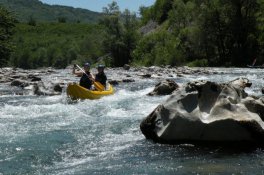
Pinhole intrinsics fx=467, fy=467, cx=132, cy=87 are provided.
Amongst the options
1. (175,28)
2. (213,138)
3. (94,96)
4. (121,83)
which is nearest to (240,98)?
(213,138)

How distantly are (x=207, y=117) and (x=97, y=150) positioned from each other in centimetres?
248

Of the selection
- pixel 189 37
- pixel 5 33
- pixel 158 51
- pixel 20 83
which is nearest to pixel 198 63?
pixel 189 37

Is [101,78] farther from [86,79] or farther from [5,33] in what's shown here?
[5,33]

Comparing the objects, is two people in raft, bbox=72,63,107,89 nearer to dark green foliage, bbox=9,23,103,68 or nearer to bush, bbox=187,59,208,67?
bush, bbox=187,59,208,67

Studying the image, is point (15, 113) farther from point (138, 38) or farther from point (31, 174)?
point (138, 38)

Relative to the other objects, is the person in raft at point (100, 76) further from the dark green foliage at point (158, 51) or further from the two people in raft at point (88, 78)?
the dark green foliage at point (158, 51)

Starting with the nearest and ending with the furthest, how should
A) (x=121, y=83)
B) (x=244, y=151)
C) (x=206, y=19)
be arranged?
(x=244, y=151) → (x=121, y=83) → (x=206, y=19)

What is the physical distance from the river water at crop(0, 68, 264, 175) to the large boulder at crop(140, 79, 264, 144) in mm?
283

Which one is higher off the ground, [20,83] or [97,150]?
[97,150]

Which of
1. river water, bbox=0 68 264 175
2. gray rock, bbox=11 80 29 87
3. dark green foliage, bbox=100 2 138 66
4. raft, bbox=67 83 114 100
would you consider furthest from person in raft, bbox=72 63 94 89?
dark green foliage, bbox=100 2 138 66

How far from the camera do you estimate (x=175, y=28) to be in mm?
Answer: 62719

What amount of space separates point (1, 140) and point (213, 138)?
4.99m

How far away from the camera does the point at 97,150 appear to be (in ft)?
33.0

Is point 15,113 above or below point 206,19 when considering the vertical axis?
below
